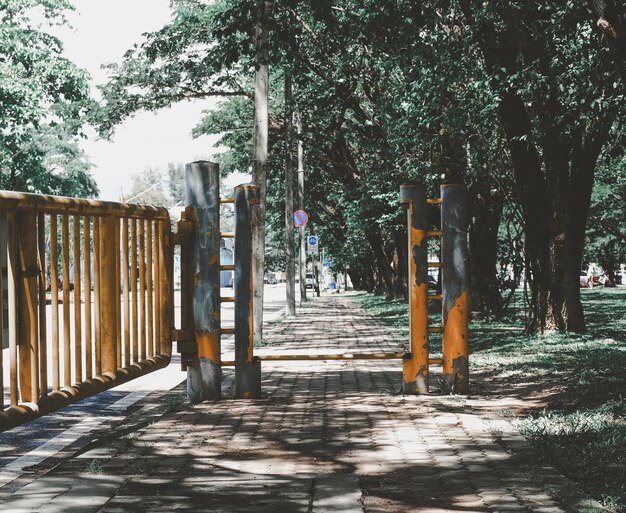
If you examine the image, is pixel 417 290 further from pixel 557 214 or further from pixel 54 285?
pixel 557 214

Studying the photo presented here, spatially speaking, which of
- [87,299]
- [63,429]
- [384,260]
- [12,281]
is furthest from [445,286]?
[384,260]

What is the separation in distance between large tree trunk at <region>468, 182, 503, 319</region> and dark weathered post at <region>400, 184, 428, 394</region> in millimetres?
14408

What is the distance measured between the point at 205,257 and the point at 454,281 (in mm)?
2305

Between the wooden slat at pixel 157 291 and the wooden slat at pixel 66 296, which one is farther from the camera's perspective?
the wooden slat at pixel 157 291

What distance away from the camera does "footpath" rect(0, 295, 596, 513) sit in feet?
15.4

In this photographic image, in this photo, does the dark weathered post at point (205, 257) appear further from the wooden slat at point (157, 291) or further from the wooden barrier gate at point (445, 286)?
the wooden barrier gate at point (445, 286)

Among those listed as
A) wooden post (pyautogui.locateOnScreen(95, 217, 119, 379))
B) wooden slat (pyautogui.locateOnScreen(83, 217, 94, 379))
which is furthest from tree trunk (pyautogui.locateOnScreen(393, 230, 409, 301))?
wooden slat (pyautogui.locateOnScreen(83, 217, 94, 379))

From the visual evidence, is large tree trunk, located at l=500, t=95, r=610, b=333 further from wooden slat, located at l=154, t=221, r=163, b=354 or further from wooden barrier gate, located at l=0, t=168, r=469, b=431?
wooden slat, located at l=154, t=221, r=163, b=354

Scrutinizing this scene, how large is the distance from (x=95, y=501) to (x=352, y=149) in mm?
31900

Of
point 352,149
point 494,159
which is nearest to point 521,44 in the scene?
point 494,159

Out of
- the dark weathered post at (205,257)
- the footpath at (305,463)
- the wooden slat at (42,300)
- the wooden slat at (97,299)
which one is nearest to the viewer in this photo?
the footpath at (305,463)

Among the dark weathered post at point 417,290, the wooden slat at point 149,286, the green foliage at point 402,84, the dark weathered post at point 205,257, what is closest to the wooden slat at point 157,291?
the wooden slat at point 149,286

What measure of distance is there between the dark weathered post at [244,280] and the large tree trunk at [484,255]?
1494 cm

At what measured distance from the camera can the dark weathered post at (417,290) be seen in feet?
28.4
